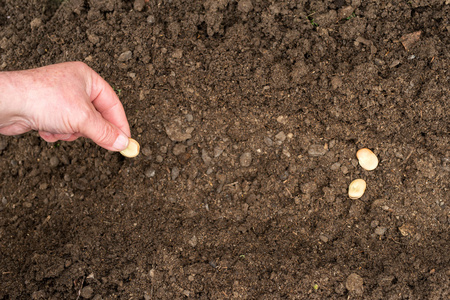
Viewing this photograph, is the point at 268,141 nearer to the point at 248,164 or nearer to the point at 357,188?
the point at 248,164

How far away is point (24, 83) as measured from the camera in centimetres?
202

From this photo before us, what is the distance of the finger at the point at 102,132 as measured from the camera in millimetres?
1994

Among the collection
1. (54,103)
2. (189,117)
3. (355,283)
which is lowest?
(355,283)

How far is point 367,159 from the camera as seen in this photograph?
2.43m

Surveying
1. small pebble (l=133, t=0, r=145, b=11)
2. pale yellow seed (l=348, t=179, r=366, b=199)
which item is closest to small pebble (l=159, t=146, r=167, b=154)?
small pebble (l=133, t=0, r=145, b=11)

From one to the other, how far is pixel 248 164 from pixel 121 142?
81 cm

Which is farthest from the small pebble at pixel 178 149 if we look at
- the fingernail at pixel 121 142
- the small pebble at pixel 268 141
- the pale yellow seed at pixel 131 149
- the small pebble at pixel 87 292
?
the small pebble at pixel 87 292

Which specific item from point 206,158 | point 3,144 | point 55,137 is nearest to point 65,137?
point 55,137

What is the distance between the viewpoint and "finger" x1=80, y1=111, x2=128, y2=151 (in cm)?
199

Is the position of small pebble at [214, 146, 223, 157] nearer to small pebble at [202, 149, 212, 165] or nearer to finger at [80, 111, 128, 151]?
small pebble at [202, 149, 212, 165]

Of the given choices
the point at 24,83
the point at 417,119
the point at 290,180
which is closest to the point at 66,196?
the point at 24,83

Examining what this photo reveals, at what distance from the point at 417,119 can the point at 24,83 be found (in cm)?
227

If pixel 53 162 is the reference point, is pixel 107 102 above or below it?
above

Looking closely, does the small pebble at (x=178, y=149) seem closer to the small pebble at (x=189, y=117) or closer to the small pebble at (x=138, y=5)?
the small pebble at (x=189, y=117)
